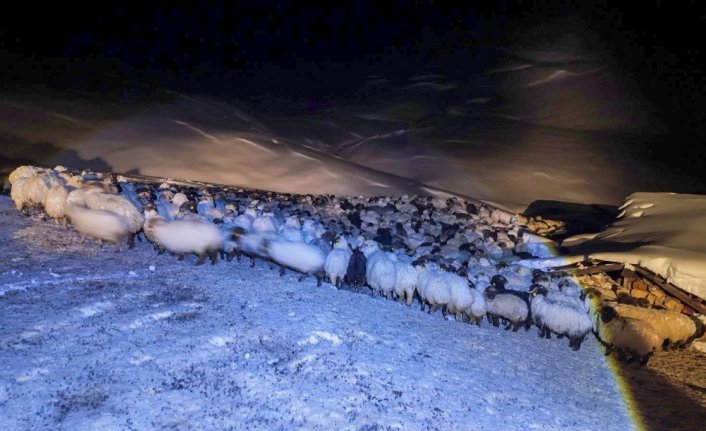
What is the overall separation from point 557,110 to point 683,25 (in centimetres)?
1126

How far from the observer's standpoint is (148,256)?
434cm

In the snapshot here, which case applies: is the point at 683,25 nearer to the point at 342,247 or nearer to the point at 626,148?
the point at 626,148

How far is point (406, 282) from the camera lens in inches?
163

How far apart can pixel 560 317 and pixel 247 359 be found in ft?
7.81

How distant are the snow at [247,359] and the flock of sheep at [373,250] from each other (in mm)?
171

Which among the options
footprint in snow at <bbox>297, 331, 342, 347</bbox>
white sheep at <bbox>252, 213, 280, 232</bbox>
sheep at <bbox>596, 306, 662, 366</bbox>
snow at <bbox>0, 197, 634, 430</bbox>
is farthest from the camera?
white sheep at <bbox>252, 213, 280, 232</bbox>

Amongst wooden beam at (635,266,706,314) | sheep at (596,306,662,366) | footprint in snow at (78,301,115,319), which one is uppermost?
wooden beam at (635,266,706,314)

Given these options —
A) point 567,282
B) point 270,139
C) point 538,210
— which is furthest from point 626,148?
point 567,282

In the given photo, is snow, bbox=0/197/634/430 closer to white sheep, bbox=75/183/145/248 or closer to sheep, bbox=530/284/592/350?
sheep, bbox=530/284/592/350

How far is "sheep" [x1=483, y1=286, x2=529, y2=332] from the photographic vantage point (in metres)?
3.93

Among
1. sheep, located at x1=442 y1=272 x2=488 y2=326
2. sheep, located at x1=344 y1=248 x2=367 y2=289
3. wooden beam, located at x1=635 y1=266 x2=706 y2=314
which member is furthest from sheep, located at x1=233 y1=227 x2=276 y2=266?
wooden beam, located at x1=635 y1=266 x2=706 y2=314

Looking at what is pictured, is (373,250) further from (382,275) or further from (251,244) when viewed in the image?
(251,244)

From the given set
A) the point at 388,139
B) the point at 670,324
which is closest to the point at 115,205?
the point at 670,324

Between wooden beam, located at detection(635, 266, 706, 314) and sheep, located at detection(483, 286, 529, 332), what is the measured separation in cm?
140
